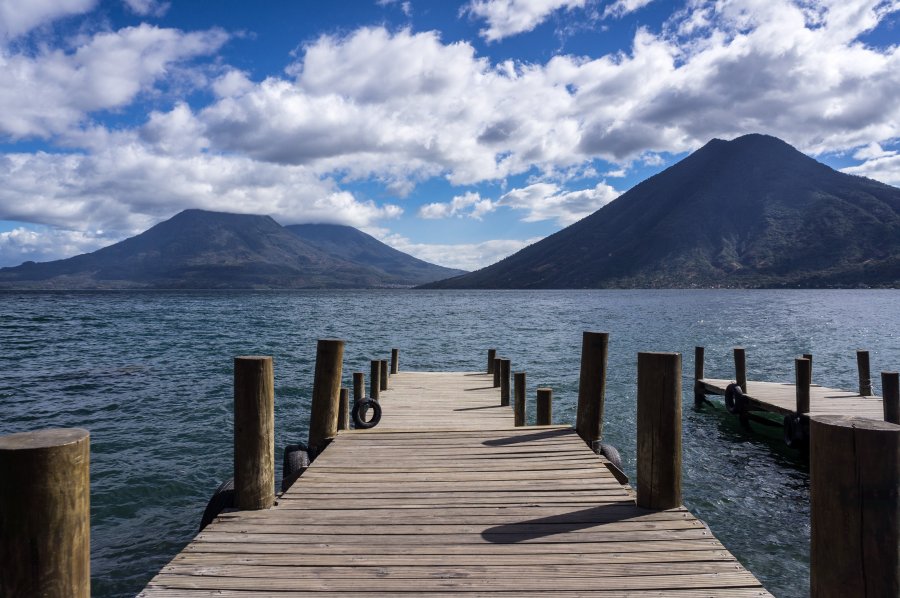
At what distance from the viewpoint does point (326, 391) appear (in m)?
7.02

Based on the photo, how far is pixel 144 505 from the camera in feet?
32.2

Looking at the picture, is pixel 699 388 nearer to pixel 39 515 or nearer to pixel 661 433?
pixel 661 433

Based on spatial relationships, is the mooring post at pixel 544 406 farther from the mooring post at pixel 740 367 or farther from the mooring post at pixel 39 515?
the mooring post at pixel 740 367

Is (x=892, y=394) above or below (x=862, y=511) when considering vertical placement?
below

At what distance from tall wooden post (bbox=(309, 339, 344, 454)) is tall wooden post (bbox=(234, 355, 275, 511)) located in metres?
2.23

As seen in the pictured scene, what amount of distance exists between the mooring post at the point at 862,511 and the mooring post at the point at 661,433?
1.68m

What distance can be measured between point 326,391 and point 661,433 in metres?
4.27

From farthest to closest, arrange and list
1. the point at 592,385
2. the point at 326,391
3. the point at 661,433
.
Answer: the point at 326,391 < the point at 592,385 < the point at 661,433

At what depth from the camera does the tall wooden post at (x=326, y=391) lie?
6934mm

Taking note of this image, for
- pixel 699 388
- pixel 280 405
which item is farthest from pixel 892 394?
pixel 280 405

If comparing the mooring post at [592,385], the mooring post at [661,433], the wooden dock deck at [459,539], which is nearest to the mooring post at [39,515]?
the wooden dock deck at [459,539]

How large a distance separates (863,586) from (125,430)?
16.2 meters

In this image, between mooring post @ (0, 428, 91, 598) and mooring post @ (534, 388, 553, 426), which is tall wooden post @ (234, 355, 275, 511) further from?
mooring post @ (534, 388, 553, 426)

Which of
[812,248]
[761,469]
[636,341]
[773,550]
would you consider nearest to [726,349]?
[636,341]
